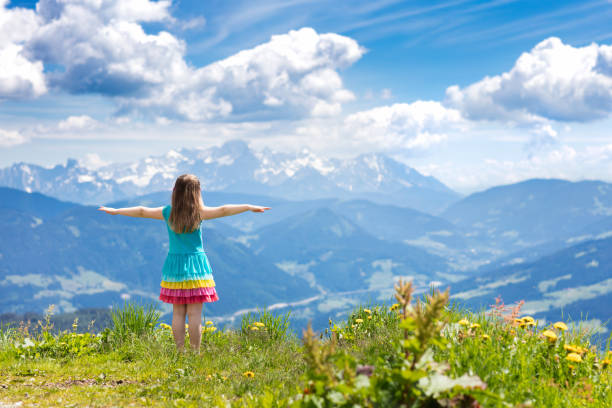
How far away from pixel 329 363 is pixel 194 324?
4183 millimetres

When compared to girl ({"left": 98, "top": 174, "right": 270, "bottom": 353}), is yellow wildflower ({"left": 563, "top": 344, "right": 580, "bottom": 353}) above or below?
below

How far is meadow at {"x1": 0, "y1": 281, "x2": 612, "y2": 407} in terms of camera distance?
10.9ft

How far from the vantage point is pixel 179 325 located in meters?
7.48

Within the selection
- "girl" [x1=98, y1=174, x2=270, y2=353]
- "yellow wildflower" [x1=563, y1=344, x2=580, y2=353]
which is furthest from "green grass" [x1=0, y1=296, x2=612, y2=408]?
"girl" [x1=98, y1=174, x2=270, y2=353]

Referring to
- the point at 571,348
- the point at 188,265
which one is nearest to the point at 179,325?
the point at 188,265

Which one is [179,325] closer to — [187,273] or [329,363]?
[187,273]

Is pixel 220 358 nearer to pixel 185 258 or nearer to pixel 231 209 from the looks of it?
pixel 185 258

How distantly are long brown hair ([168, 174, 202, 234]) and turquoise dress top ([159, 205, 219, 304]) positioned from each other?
143 mm

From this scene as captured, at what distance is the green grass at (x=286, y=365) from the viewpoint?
3.44m

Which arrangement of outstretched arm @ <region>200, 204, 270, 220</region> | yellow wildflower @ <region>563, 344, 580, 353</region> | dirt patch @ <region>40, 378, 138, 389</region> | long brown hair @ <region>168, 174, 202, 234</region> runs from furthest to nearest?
long brown hair @ <region>168, 174, 202, 234</region>, outstretched arm @ <region>200, 204, 270, 220</region>, dirt patch @ <region>40, 378, 138, 389</region>, yellow wildflower @ <region>563, 344, 580, 353</region>

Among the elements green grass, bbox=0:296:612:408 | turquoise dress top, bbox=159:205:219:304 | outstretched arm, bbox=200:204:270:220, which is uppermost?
outstretched arm, bbox=200:204:270:220

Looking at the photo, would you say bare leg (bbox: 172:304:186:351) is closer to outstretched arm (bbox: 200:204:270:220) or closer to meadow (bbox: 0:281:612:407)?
meadow (bbox: 0:281:612:407)

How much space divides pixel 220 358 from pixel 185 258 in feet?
5.69

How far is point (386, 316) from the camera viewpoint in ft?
24.8
